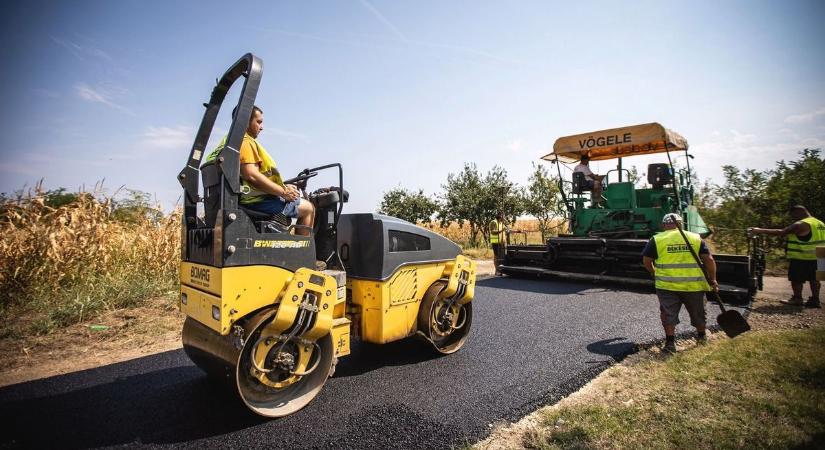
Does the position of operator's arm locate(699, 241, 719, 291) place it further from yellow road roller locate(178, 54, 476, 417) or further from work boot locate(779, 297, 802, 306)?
work boot locate(779, 297, 802, 306)

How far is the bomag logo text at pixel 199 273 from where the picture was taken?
9.08 feet

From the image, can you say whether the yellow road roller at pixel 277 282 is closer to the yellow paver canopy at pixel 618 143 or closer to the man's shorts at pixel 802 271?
the yellow paver canopy at pixel 618 143

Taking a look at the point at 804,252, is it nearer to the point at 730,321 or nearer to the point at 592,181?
the point at 730,321

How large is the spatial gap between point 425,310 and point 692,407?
2298mm

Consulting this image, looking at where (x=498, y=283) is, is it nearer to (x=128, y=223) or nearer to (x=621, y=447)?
(x=621, y=447)

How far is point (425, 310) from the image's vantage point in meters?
4.03

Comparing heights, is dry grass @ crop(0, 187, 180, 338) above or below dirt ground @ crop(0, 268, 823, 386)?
above

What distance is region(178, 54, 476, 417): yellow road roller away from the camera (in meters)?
2.63

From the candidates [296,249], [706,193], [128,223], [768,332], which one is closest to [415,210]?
[706,193]

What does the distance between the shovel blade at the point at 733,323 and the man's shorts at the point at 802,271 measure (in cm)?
338

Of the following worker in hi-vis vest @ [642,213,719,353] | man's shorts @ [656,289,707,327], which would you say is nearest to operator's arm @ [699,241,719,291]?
worker in hi-vis vest @ [642,213,719,353]

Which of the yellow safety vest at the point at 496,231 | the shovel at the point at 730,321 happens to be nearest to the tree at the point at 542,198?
Answer: the yellow safety vest at the point at 496,231

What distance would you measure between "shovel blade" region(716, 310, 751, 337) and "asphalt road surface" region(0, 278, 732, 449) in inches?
28.2

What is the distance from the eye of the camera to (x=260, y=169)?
117 inches
